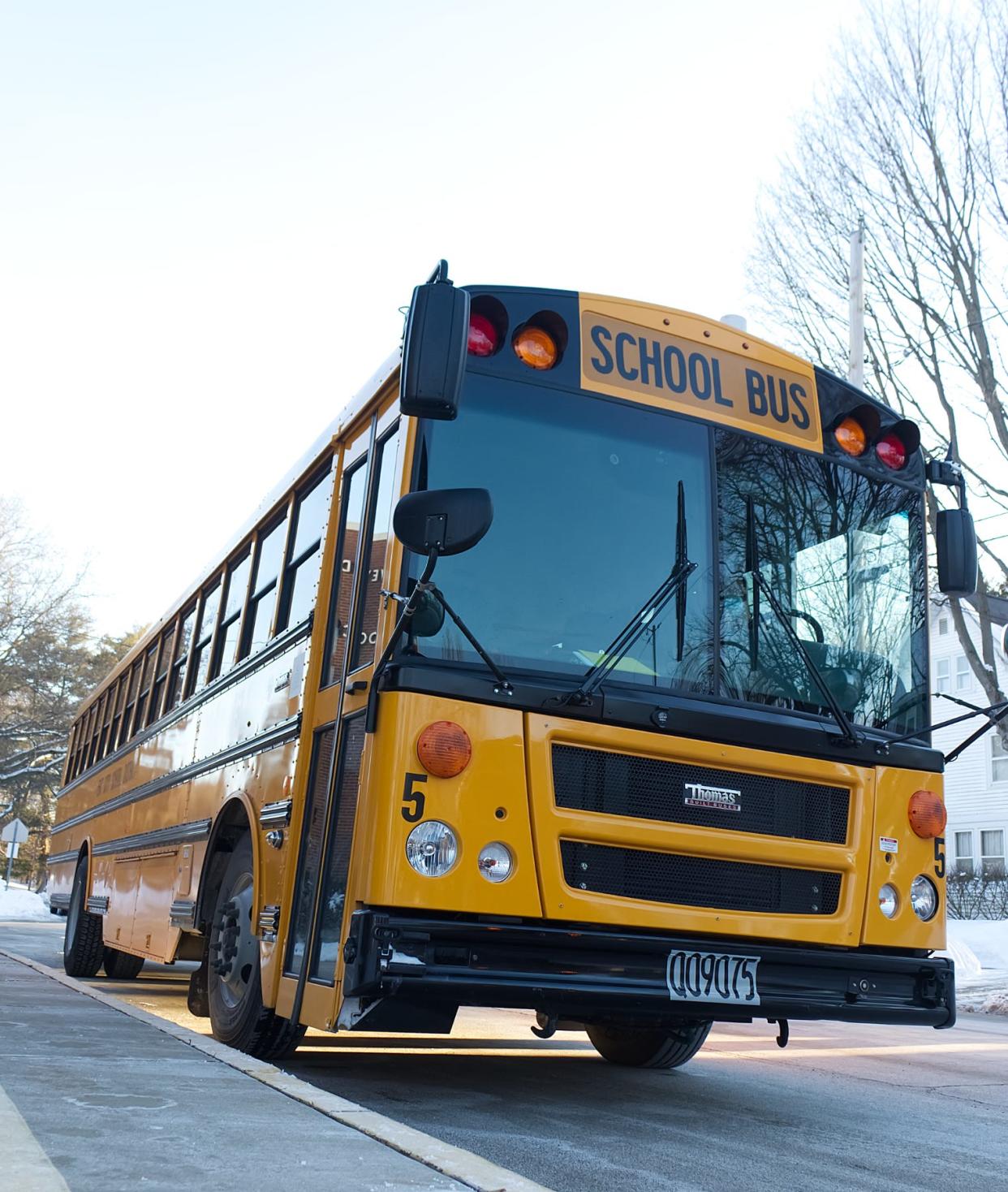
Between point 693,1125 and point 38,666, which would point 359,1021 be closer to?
point 693,1125

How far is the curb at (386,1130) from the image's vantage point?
2.98 metres

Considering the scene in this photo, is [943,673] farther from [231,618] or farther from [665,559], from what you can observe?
[665,559]

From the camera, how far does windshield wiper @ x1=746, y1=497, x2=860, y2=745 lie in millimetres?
4961

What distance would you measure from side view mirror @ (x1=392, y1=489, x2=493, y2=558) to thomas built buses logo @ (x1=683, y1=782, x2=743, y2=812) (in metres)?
1.20

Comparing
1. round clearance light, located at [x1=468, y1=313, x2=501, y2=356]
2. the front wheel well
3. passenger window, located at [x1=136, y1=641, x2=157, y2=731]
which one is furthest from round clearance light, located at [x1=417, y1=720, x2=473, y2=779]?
passenger window, located at [x1=136, y1=641, x2=157, y2=731]

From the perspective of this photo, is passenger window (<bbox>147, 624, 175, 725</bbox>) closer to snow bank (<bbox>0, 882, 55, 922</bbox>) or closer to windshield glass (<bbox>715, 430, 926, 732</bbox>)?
windshield glass (<bbox>715, 430, 926, 732</bbox>)

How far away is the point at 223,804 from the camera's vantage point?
634 cm

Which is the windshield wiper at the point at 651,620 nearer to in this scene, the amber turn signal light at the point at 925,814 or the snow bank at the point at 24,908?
the amber turn signal light at the point at 925,814

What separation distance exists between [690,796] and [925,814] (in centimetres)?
107

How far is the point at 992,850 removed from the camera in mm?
28500

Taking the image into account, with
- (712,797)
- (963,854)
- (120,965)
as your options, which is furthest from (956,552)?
(963,854)

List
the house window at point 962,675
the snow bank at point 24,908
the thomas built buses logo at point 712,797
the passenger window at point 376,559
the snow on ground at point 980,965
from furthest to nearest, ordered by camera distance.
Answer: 1. the house window at point 962,675
2. the snow bank at point 24,908
3. the snow on ground at point 980,965
4. the passenger window at point 376,559
5. the thomas built buses logo at point 712,797

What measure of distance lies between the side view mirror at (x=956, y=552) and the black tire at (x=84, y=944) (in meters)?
7.54

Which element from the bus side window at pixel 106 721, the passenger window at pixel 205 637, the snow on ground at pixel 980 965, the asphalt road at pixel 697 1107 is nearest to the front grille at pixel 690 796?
the asphalt road at pixel 697 1107
